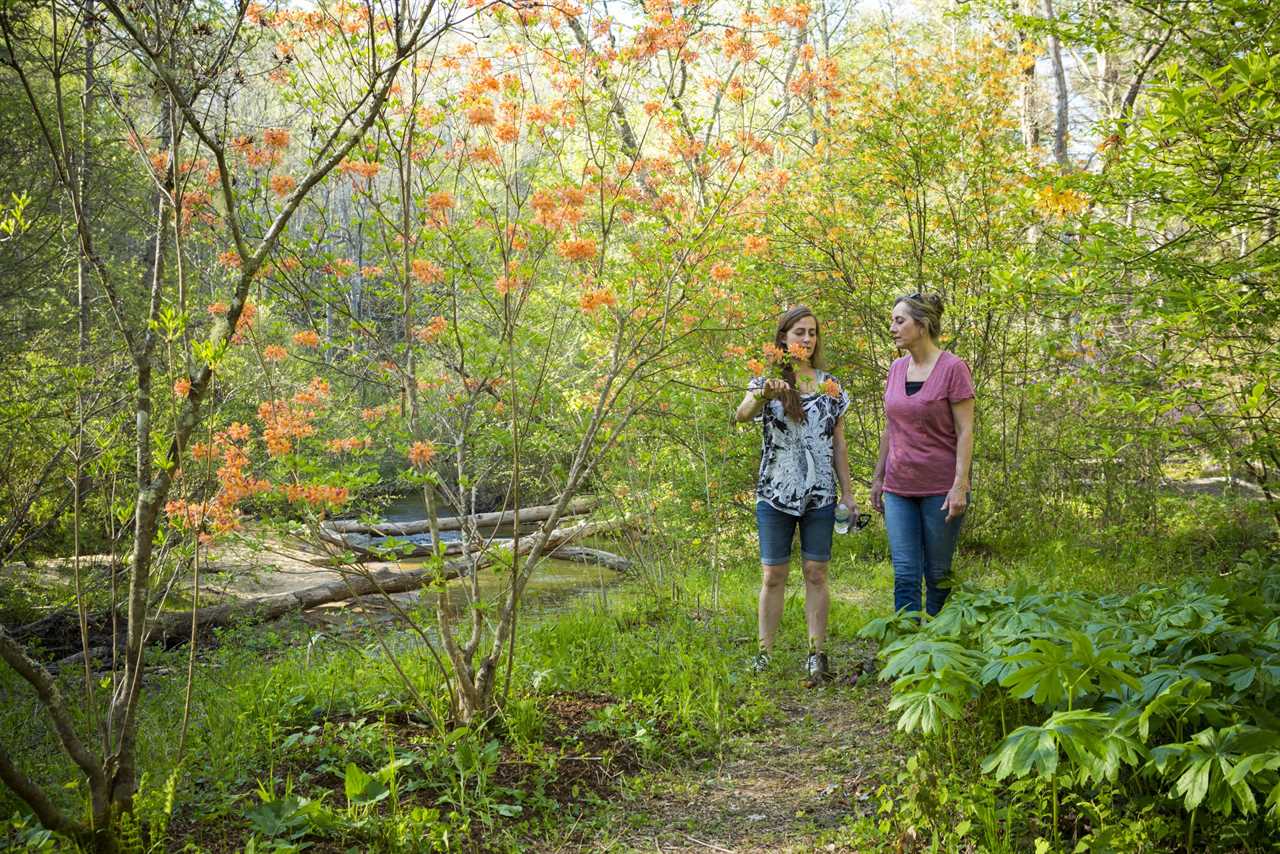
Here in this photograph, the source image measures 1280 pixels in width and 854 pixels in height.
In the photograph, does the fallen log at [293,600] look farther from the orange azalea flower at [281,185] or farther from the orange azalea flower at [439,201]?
the orange azalea flower at [281,185]

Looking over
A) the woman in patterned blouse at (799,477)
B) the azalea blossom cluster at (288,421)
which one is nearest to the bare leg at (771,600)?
the woman in patterned blouse at (799,477)

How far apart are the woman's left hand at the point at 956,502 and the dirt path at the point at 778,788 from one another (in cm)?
89

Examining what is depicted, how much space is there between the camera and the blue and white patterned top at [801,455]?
3996 millimetres

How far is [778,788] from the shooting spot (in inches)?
120

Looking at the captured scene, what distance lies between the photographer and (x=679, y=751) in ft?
11.0

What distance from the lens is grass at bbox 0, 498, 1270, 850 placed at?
244 cm

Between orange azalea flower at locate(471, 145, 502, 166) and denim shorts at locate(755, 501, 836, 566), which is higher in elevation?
orange azalea flower at locate(471, 145, 502, 166)

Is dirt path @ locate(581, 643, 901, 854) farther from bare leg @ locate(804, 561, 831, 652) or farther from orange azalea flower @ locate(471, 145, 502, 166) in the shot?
orange azalea flower @ locate(471, 145, 502, 166)

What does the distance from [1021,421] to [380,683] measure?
559cm

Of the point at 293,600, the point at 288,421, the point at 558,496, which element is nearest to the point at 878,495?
the point at 558,496

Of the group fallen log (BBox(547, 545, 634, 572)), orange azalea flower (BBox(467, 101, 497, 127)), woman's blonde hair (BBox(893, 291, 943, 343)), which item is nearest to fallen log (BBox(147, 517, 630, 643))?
fallen log (BBox(547, 545, 634, 572))

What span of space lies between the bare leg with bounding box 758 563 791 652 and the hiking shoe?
210 mm

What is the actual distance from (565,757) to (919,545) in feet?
6.03

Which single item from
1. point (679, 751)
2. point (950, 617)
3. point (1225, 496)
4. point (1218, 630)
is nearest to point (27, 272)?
point (679, 751)
